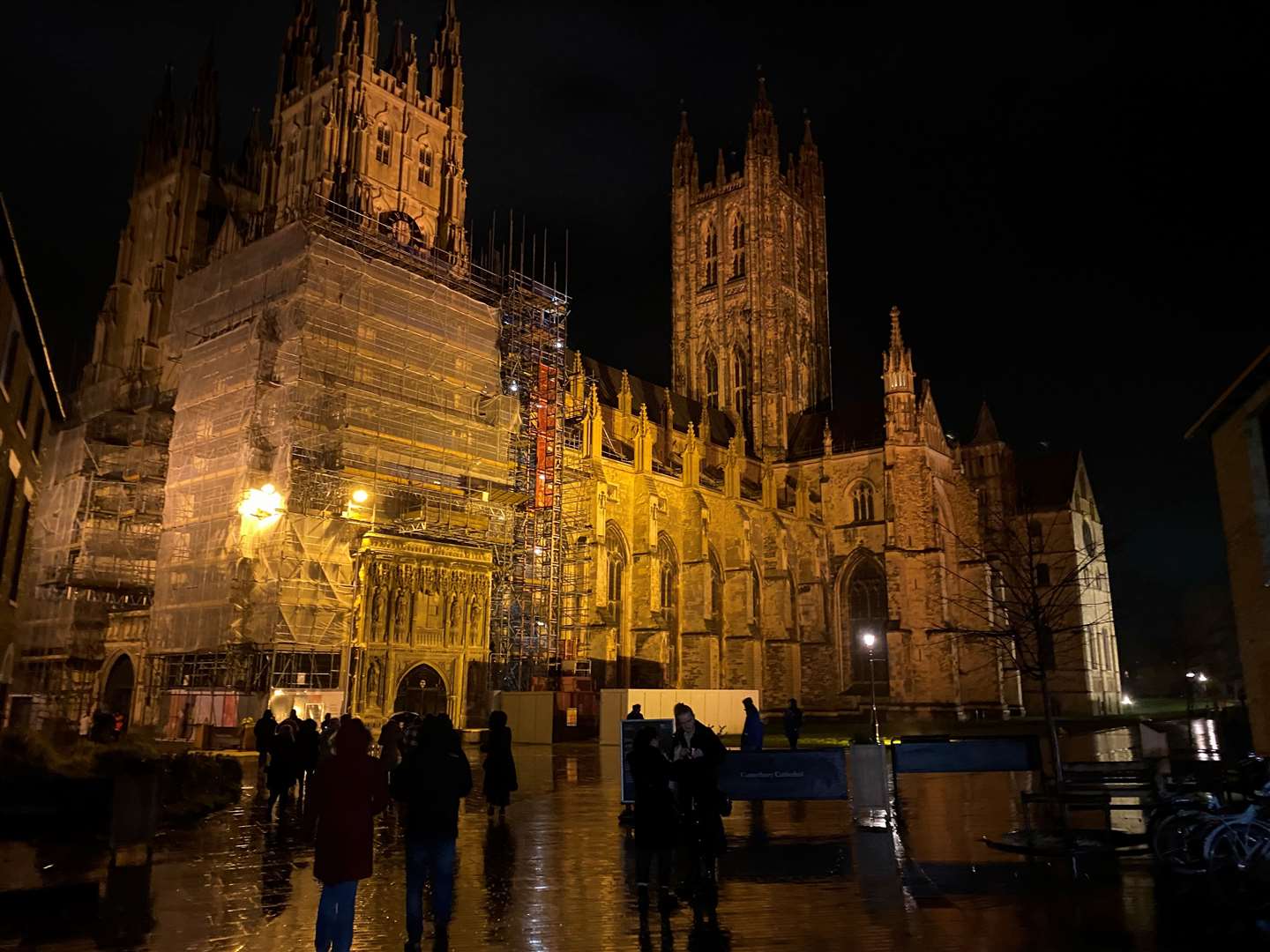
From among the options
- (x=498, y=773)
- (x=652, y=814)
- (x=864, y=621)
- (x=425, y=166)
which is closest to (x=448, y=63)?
(x=425, y=166)

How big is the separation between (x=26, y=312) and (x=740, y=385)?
4807 cm

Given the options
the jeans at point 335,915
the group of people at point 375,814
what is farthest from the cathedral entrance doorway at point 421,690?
the jeans at point 335,915

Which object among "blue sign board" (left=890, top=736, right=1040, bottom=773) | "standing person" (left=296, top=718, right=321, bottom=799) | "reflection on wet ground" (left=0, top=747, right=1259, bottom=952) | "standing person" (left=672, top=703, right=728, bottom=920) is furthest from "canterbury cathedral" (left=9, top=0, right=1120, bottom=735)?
"standing person" (left=296, top=718, right=321, bottom=799)

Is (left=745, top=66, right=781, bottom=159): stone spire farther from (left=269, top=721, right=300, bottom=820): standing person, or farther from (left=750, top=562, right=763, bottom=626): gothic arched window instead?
(left=269, top=721, right=300, bottom=820): standing person

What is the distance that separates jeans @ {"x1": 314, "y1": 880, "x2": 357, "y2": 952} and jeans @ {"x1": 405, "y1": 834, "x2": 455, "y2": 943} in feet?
2.17

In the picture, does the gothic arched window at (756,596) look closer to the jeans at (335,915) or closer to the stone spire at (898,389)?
the stone spire at (898,389)

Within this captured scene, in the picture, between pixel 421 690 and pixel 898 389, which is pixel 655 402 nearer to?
pixel 898 389

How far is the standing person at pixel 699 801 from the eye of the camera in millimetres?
8188

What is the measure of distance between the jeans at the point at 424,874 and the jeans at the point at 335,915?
2.17 ft

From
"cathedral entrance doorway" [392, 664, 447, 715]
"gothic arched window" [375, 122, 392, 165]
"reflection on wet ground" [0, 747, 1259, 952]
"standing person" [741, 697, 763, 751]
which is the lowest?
"reflection on wet ground" [0, 747, 1259, 952]

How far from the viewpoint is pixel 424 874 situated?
6.74 meters

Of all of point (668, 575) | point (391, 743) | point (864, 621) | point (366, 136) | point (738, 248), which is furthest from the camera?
point (738, 248)

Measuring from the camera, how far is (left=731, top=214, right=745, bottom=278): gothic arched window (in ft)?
209

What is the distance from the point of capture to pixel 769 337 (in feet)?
199
